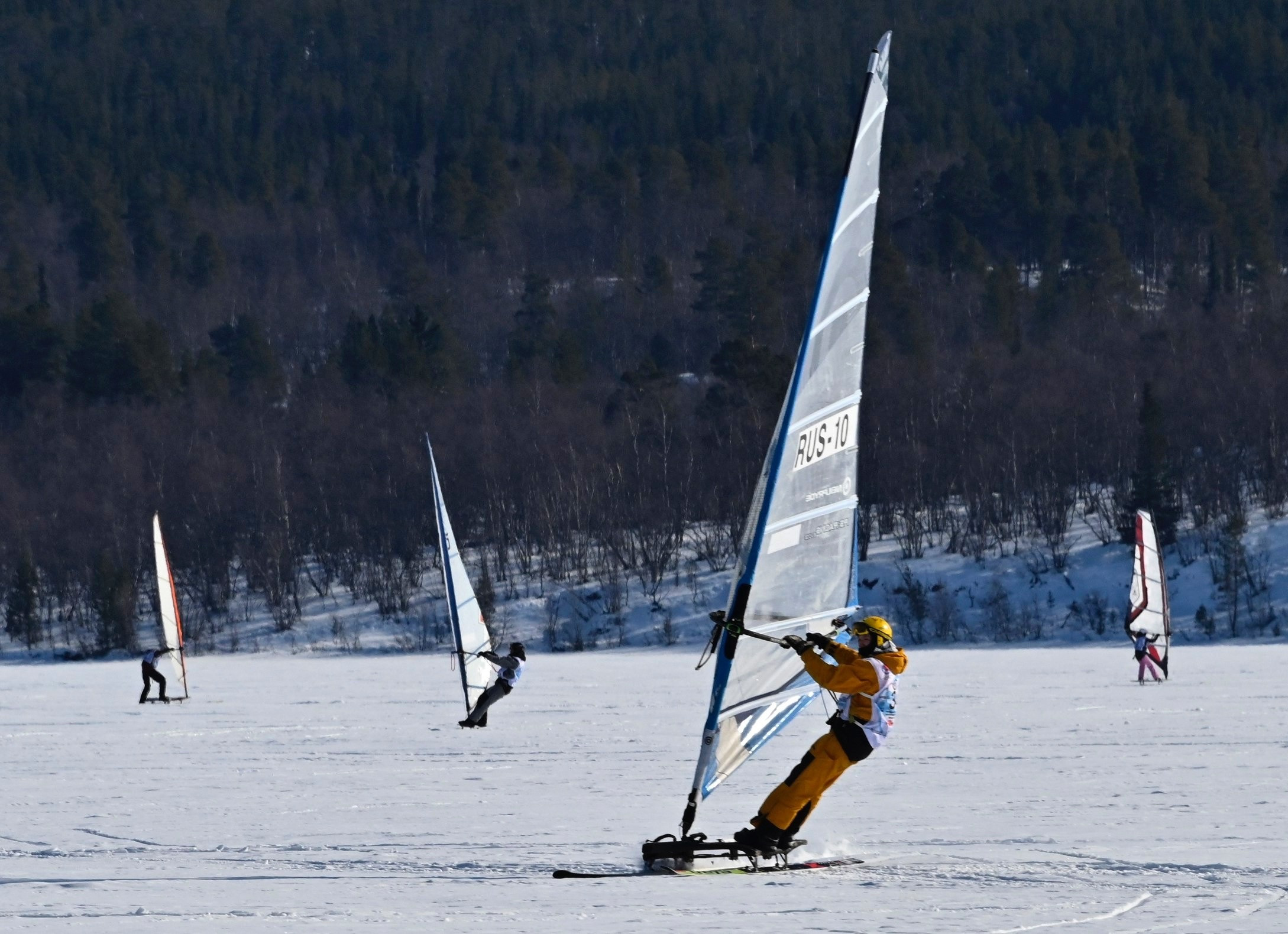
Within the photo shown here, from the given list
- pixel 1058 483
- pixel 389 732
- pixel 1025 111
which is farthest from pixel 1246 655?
pixel 1025 111

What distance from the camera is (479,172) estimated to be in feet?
381

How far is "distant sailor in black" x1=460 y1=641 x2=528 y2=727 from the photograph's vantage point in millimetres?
17172

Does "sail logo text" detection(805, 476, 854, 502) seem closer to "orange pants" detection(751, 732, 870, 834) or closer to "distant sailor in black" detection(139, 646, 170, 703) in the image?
"orange pants" detection(751, 732, 870, 834)

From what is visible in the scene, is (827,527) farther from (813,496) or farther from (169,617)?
(169,617)

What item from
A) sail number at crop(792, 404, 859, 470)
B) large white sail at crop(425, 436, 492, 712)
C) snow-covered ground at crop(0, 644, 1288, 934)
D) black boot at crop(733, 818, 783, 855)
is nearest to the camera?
snow-covered ground at crop(0, 644, 1288, 934)

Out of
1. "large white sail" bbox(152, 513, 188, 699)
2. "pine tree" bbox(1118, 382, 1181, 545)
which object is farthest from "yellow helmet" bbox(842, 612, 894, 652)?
"pine tree" bbox(1118, 382, 1181, 545)

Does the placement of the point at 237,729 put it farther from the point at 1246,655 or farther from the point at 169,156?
the point at 169,156

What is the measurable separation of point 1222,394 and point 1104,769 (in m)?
53.2

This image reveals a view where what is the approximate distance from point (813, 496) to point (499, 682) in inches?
374

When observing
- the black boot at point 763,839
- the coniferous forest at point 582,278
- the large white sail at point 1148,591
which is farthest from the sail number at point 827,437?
the large white sail at point 1148,591

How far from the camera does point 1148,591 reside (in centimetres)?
2559

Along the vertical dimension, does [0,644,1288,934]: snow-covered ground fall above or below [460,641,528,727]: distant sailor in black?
below

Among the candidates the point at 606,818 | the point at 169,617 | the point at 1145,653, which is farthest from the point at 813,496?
the point at 169,617

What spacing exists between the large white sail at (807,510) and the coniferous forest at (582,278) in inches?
277
